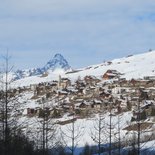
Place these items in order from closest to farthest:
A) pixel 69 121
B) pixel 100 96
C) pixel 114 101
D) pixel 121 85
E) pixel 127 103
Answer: pixel 69 121
pixel 127 103
pixel 114 101
pixel 100 96
pixel 121 85

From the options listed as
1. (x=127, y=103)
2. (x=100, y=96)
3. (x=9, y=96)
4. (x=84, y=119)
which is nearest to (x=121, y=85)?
(x=100, y=96)

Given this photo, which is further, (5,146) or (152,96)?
(152,96)

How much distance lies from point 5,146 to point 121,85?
153 metres

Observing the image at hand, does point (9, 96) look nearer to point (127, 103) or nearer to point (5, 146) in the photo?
point (5, 146)

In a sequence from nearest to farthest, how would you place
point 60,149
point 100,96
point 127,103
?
point 60,149, point 127,103, point 100,96

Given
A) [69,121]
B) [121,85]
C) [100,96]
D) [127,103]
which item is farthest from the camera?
[121,85]

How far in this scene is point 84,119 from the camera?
400 feet

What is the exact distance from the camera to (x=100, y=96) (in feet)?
527

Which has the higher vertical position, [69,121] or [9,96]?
[9,96]

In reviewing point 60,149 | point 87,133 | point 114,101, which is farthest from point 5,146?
point 114,101

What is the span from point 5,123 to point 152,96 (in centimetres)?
12007

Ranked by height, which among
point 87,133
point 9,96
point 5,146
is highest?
point 9,96

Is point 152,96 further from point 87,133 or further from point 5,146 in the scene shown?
point 5,146

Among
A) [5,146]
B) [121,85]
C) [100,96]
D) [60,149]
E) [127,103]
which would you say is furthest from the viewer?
[121,85]
